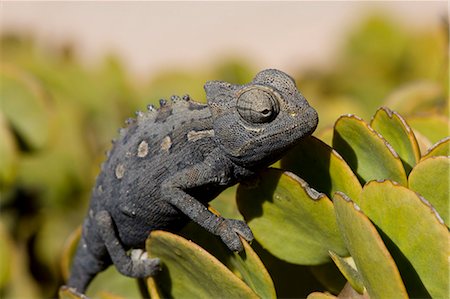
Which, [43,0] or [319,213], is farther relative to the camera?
[43,0]

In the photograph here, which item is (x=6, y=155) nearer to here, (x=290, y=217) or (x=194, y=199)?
(x=194, y=199)

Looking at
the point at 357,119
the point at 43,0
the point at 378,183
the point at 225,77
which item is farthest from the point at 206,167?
the point at 43,0

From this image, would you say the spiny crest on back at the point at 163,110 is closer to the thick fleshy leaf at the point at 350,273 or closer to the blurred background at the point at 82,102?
the blurred background at the point at 82,102

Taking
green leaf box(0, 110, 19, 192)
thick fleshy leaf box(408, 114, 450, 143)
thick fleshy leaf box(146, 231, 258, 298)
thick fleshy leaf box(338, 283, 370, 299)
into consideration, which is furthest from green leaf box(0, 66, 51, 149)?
thick fleshy leaf box(338, 283, 370, 299)

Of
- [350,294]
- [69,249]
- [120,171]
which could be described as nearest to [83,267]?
[69,249]

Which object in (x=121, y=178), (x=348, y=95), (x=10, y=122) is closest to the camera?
(x=121, y=178)

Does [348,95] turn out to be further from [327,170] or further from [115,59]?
[327,170]
